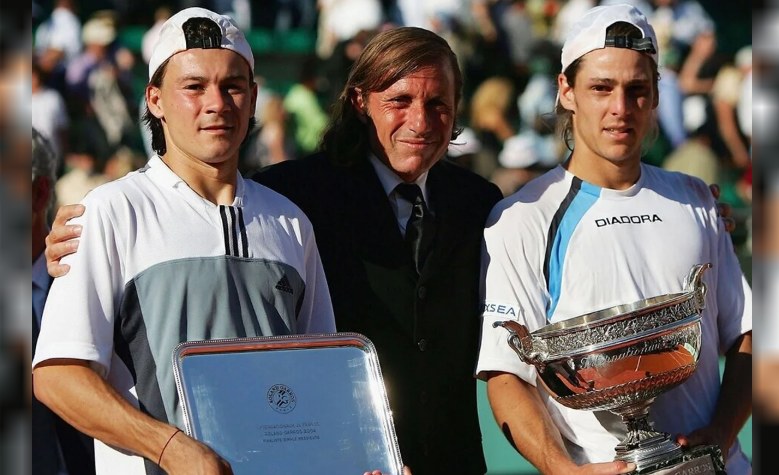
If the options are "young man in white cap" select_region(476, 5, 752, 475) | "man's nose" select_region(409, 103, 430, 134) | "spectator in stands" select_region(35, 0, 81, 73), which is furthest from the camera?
"spectator in stands" select_region(35, 0, 81, 73)

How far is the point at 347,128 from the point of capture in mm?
4227

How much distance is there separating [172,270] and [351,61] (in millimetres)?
6977

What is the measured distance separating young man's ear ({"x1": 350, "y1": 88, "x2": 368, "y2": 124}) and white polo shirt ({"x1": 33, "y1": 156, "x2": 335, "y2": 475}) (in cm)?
89

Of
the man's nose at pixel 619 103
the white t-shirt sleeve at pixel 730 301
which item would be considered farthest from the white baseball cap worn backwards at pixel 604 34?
the white t-shirt sleeve at pixel 730 301

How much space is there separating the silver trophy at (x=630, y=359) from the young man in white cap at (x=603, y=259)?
0.22 m

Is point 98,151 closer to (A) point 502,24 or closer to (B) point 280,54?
(B) point 280,54

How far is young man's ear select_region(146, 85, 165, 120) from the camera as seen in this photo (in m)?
3.46

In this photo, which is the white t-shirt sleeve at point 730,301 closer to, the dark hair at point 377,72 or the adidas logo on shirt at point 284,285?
the dark hair at point 377,72

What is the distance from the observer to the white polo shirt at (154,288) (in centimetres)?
312

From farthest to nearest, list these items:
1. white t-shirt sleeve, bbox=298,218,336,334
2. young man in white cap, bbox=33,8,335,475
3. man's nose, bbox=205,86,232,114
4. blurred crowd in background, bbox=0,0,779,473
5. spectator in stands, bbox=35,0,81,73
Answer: spectator in stands, bbox=35,0,81,73, blurred crowd in background, bbox=0,0,779,473, white t-shirt sleeve, bbox=298,218,336,334, man's nose, bbox=205,86,232,114, young man in white cap, bbox=33,8,335,475

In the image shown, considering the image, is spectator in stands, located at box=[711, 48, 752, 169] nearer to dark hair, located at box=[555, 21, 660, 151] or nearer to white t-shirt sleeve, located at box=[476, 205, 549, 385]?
dark hair, located at box=[555, 21, 660, 151]

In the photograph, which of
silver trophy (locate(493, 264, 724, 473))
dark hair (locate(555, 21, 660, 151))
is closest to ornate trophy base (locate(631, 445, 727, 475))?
silver trophy (locate(493, 264, 724, 473))

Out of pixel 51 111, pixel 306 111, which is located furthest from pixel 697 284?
pixel 51 111

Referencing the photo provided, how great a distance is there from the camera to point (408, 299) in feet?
13.0
